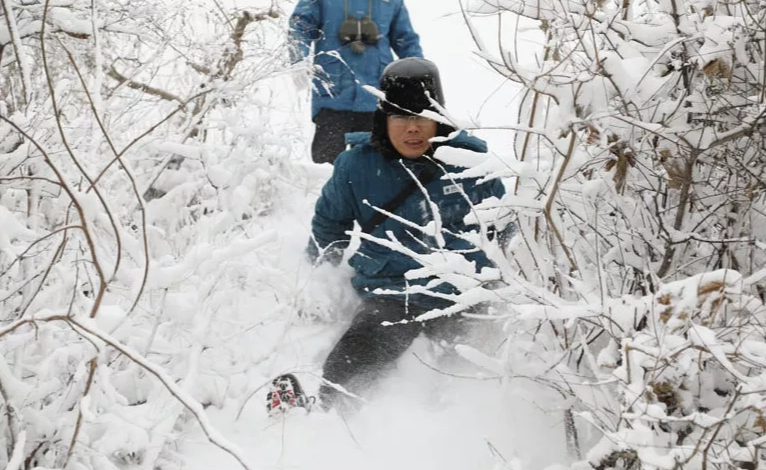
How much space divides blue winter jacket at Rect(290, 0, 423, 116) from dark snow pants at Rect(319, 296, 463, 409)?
1750 mm

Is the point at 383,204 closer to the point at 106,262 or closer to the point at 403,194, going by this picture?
the point at 403,194

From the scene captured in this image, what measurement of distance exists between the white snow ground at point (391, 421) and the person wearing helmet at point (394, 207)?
0.36 ft

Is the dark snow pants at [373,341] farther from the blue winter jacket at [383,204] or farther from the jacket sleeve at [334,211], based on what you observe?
the jacket sleeve at [334,211]

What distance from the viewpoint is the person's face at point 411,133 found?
9.88 feet

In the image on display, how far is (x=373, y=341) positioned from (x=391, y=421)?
1.50 ft

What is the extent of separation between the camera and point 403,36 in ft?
15.3

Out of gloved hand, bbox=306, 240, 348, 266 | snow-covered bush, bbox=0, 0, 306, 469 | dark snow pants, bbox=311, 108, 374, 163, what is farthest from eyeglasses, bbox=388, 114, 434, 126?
dark snow pants, bbox=311, 108, 374, 163

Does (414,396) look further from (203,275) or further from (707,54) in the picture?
(707,54)

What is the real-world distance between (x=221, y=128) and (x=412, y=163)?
91 centimetres

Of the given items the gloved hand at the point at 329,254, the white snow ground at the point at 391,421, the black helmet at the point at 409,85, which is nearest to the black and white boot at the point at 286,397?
the white snow ground at the point at 391,421

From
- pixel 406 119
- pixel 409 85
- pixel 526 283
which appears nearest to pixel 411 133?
pixel 406 119

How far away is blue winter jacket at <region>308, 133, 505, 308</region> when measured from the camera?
3.03 meters

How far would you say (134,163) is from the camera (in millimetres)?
3426

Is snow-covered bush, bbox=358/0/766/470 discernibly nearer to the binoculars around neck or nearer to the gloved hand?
the gloved hand
